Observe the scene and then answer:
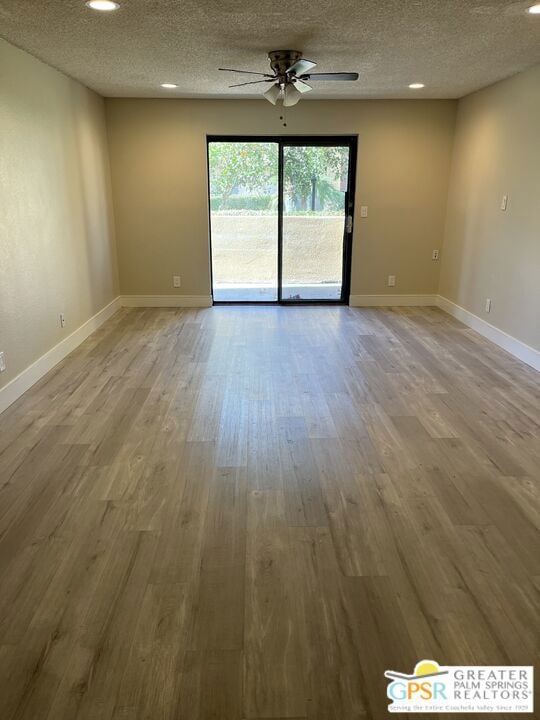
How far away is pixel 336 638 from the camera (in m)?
1.63

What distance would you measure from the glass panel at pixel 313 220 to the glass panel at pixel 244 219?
0.60ft

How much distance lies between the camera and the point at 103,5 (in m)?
2.73

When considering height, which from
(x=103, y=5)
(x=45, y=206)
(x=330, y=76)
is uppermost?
(x=103, y=5)

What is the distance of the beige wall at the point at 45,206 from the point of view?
137 inches

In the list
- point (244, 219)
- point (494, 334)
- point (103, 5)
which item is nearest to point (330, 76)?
point (103, 5)

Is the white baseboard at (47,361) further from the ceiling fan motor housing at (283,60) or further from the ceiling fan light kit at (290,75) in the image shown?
the ceiling fan motor housing at (283,60)

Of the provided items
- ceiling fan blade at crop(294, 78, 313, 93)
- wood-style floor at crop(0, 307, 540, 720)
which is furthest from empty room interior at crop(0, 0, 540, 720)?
ceiling fan blade at crop(294, 78, 313, 93)

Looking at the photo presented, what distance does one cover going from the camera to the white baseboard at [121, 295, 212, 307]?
635 centimetres

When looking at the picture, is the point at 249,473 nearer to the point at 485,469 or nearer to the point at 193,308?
the point at 485,469

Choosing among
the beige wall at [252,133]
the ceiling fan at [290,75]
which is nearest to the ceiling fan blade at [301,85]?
the ceiling fan at [290,75]

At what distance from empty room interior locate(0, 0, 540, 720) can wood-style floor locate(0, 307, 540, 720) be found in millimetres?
12

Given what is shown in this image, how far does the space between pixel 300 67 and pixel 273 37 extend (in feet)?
1.26

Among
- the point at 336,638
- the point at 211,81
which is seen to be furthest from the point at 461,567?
the point at 211,81

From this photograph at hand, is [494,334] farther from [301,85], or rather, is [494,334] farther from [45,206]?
[45,206]
